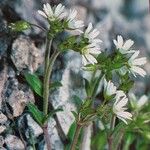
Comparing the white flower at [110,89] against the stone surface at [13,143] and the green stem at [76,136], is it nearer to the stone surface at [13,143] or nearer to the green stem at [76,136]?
the green stem at [76,136]

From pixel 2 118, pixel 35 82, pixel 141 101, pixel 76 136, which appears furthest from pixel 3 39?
pixel 141 101

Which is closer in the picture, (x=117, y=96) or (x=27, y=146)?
(x=117, y=96)

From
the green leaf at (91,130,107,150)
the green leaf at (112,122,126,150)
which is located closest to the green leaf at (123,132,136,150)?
the green leaf at (91,130,107,150)

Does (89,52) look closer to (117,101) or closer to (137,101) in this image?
(117,101)

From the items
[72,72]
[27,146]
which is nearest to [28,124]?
[27,146]

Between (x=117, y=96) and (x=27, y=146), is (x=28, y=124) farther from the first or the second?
(x=117, y=96)

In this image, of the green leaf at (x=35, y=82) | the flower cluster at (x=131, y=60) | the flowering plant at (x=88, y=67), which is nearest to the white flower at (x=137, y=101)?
the flowering plant at (x=88, y=67)
